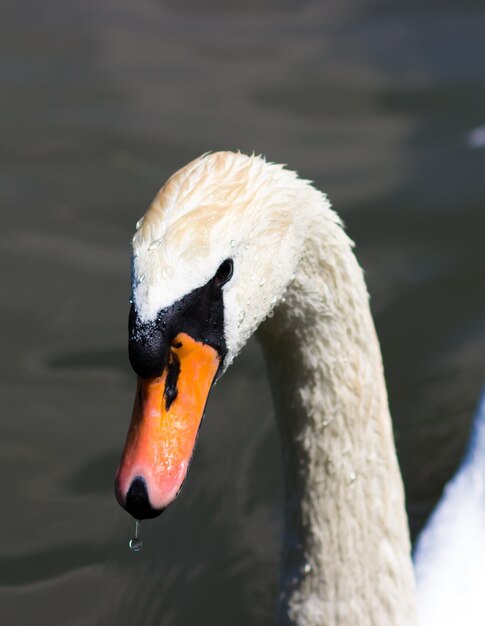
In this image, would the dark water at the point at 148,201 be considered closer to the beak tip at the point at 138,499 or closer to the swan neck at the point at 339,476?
the swan neck at the point at 339,476

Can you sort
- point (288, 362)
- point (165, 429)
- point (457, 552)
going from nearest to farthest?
point (165, 429) → point (288, 362) → point (457, 552)

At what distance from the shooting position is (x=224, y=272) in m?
2.83

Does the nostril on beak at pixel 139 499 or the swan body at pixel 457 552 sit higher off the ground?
the swan body at pixel 457 552

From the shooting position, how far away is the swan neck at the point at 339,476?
3492mm

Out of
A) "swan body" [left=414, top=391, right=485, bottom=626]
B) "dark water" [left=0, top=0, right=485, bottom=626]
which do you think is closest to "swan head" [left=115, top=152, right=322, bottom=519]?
"swan body" [left=414, top=391, right=485, bottom=626]

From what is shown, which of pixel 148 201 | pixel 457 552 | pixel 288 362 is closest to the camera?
pixel 288 362

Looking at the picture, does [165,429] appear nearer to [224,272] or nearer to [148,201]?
[224,272]

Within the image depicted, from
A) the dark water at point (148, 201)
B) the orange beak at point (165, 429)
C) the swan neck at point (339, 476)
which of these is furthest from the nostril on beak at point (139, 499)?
the dark water at point (148, 201)

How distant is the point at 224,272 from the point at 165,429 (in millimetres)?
→ 403

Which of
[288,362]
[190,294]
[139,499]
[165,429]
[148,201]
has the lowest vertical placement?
[139,499]

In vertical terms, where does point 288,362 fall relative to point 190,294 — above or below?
above

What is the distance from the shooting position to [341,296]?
11.1ft

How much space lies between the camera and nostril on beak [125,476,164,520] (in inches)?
109

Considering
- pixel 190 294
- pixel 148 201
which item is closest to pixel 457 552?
pixel 190 294
